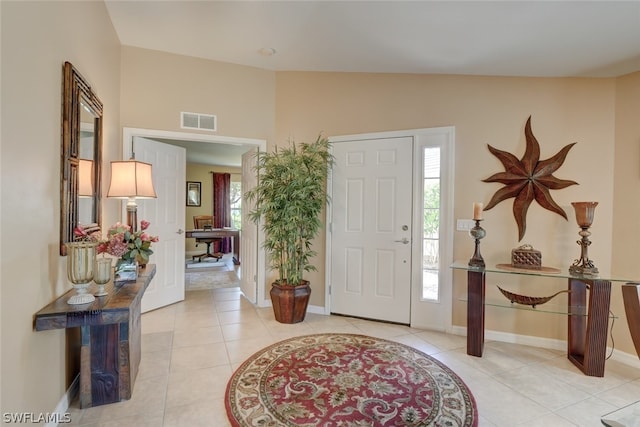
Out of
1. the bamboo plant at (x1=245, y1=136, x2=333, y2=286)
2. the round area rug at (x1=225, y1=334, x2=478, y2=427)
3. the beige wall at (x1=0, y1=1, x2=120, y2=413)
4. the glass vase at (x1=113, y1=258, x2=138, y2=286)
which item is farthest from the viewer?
the bamboo plant at (x1=245, y1=136, x2=333, y2=286)

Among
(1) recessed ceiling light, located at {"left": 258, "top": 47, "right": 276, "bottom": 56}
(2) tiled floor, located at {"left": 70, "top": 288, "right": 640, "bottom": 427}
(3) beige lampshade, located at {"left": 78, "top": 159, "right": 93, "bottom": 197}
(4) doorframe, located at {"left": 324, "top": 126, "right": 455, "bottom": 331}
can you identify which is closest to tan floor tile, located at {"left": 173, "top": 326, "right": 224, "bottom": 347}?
(2) tiled floor, located at {"left": 70, "top": 288, "right": 640, "bottom": 427}

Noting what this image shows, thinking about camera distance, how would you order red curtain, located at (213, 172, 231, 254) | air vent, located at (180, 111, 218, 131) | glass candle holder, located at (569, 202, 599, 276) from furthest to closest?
1. red curtain, located at (213, 172, 231, 254)
2. air vent, located at (180, 111, 218, 131)
3. glass candle holder, located at (569, 202, 599, 276)

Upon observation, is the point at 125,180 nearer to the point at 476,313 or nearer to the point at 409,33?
the point at 409,33

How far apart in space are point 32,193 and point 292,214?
84.3 inches

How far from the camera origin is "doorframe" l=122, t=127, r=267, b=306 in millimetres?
3469

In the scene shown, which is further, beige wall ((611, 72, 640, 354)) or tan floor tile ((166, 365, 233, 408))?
beige wall ((611, 72, 640, 354))

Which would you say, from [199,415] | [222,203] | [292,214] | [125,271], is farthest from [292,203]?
[222,203]

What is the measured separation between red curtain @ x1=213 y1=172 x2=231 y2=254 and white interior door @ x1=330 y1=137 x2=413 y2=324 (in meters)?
5.78

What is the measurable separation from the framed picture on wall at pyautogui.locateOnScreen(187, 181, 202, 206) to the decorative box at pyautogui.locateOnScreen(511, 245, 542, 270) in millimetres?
7811

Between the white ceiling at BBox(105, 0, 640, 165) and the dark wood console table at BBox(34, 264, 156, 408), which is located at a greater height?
the white ceiling at BBox(105, 0, 640, 165)

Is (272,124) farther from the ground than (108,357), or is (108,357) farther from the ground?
(272,124)

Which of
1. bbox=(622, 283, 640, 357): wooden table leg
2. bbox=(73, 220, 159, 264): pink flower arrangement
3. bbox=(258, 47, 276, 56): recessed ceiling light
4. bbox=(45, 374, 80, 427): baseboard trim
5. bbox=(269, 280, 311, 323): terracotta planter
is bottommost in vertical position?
bbox=(45, 374, 80, 427): baseboard trim

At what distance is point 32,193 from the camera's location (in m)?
1.60

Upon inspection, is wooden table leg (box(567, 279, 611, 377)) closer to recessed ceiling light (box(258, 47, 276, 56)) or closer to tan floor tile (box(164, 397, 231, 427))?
tan floor tile (box(164, 397, 231, 427))
